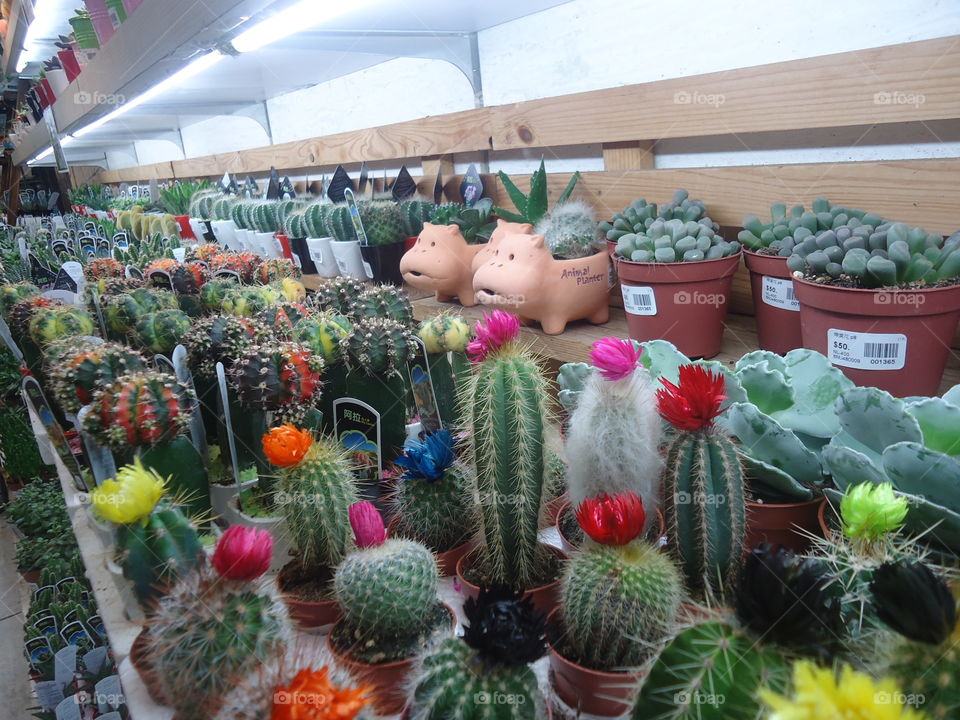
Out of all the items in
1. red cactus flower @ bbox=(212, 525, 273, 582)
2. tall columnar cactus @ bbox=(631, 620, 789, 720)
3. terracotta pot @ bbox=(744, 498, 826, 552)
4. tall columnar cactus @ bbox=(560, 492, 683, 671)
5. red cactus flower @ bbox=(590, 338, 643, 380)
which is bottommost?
terracotta pot @ bbox=(744, 498, 826, 552)

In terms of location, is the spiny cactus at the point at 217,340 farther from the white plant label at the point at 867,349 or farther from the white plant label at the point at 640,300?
the white plant label at the point at 867,349

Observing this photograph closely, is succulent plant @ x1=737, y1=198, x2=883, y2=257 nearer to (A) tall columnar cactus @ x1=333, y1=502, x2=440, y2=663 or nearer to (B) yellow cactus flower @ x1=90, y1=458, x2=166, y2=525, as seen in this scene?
(A) tall columnar cactus @ x1=333, y1=502, x2=440, y2=663

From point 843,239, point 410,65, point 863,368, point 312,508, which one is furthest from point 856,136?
point 410,65

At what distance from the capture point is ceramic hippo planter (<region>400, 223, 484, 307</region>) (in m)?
1.67

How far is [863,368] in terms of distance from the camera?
37.0 inches

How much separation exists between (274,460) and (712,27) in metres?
1.37

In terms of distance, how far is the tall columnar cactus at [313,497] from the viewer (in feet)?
2.45

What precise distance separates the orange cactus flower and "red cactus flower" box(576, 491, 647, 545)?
0.34 metres

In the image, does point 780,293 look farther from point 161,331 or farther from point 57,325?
point 57,325

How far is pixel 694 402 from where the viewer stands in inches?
23.9

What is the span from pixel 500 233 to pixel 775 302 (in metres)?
0.63

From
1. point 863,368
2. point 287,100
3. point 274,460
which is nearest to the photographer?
point 274,460

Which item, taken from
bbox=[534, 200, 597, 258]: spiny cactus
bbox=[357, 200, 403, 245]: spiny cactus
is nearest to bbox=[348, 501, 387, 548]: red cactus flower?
bbox=[534, 200, 597, 258]: spiny cactus

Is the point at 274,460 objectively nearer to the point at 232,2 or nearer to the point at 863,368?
the point at 863,368
